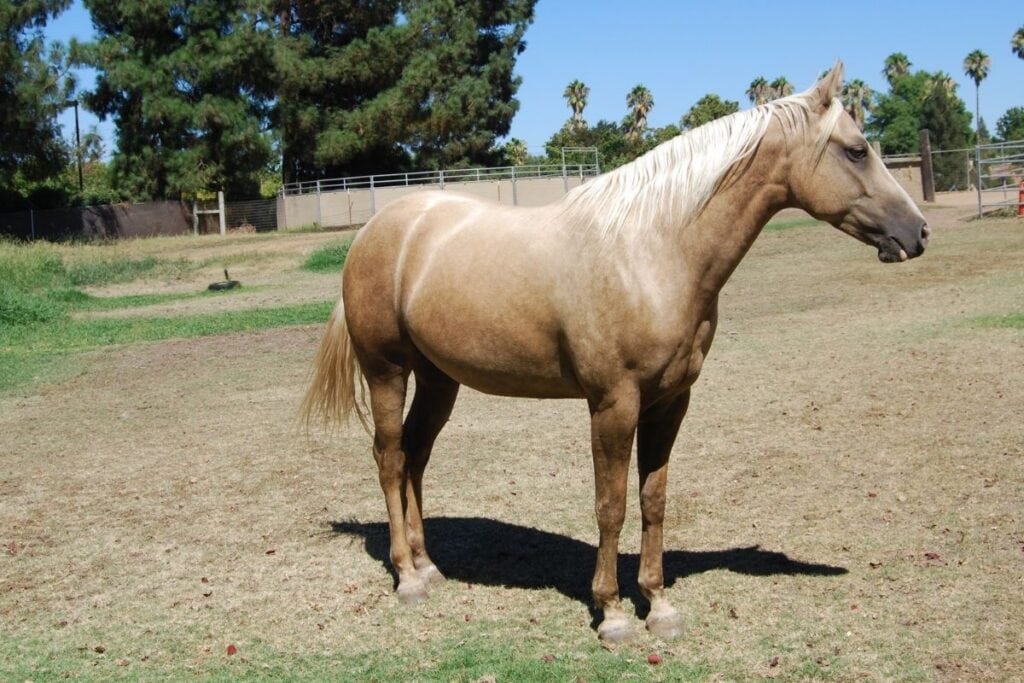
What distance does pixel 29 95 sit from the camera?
33281 mm

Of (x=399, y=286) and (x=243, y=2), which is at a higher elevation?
(x=243, y=2)

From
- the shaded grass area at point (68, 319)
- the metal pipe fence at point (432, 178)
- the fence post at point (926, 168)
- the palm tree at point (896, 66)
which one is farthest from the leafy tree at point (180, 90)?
the palm tree at point (896, 66)

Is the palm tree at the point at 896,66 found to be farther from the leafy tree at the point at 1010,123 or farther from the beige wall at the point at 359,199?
the beige wall at the point at 359,199

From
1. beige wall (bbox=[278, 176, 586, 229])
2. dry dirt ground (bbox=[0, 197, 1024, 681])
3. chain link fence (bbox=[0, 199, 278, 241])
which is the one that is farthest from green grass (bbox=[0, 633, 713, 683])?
chain link fence (bbox=[0, 199, 278, 241])

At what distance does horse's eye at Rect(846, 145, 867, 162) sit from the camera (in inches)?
154

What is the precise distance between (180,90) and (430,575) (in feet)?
118

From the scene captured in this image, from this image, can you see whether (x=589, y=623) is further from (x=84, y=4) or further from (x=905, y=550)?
(x=84, y=4)

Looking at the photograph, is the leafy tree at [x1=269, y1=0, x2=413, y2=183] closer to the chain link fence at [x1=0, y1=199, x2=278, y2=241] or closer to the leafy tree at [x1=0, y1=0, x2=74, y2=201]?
the chain link fence at [x1=0, y1=199, x2=278, y2=241]

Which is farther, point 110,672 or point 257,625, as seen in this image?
point 257,625

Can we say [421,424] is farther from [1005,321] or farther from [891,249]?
[1005,321]

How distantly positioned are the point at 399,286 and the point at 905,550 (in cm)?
274

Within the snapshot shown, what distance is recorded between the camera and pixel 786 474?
252 inches

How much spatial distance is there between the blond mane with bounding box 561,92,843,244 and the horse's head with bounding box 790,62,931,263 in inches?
0.9

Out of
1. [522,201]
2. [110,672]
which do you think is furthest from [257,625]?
[522,201]
